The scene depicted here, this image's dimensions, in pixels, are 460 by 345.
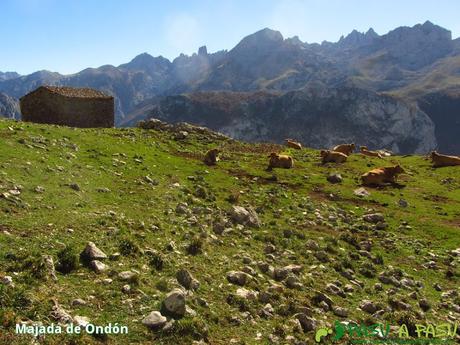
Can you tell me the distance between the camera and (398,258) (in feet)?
66.9

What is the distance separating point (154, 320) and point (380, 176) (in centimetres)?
2989

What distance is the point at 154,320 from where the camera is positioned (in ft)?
34.6

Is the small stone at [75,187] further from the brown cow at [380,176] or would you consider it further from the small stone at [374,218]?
the brown cow at [380,176]

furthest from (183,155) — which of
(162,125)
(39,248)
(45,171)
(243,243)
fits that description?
(39,248)

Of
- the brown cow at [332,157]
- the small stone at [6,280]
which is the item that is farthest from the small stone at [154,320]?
the brown cow at [332,157]

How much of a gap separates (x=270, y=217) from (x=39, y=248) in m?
13.0

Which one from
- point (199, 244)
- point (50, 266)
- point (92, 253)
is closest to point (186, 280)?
point (92, 253)

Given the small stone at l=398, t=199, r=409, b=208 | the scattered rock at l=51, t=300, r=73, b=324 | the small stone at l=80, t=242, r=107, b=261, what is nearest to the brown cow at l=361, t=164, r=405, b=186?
the small stone at l=398, t=199, r=409, b=208

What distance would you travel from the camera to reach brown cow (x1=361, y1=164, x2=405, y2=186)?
36219 millimetres

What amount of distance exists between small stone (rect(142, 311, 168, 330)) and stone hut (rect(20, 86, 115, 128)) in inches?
A: 1585

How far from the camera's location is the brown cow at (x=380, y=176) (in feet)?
119

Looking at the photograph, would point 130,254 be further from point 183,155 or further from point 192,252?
point 183,155

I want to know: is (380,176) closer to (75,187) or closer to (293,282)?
(293,282)

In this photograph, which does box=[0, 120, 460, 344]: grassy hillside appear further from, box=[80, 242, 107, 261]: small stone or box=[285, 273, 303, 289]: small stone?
box=[80, 242, 107, 261]: small stone
